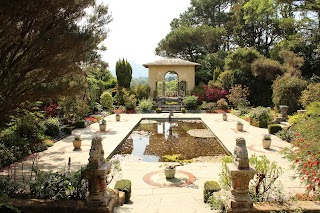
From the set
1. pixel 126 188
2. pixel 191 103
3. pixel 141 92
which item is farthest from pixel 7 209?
pixel 141 92

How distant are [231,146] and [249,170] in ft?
23.4

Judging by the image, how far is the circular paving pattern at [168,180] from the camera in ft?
25.6

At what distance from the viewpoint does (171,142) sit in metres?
14.0

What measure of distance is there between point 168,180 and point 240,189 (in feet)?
10.4

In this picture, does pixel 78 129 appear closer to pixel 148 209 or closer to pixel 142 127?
pixel 142 127

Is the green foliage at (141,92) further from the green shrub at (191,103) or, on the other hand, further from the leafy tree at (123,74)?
the green shrub at (191,103)

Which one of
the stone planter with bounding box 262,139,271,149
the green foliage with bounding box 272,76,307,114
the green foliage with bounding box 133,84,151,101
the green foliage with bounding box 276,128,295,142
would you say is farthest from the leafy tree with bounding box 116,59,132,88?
the stone planter with bounding box 262,139,271,149

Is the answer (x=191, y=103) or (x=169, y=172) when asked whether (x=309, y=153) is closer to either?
(x=169, y=172)

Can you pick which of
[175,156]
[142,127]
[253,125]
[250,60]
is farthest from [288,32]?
[175,156]

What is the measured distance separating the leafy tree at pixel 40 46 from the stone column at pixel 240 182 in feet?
13.8

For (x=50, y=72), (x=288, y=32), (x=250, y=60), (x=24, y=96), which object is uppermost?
(x=288, y=32)

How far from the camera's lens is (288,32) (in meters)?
31.9

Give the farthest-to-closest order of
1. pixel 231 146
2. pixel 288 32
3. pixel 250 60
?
pixel 288 32 → pixel 250 60 → pixel 231 146

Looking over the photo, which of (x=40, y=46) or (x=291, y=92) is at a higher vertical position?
(x=40, y=46)
